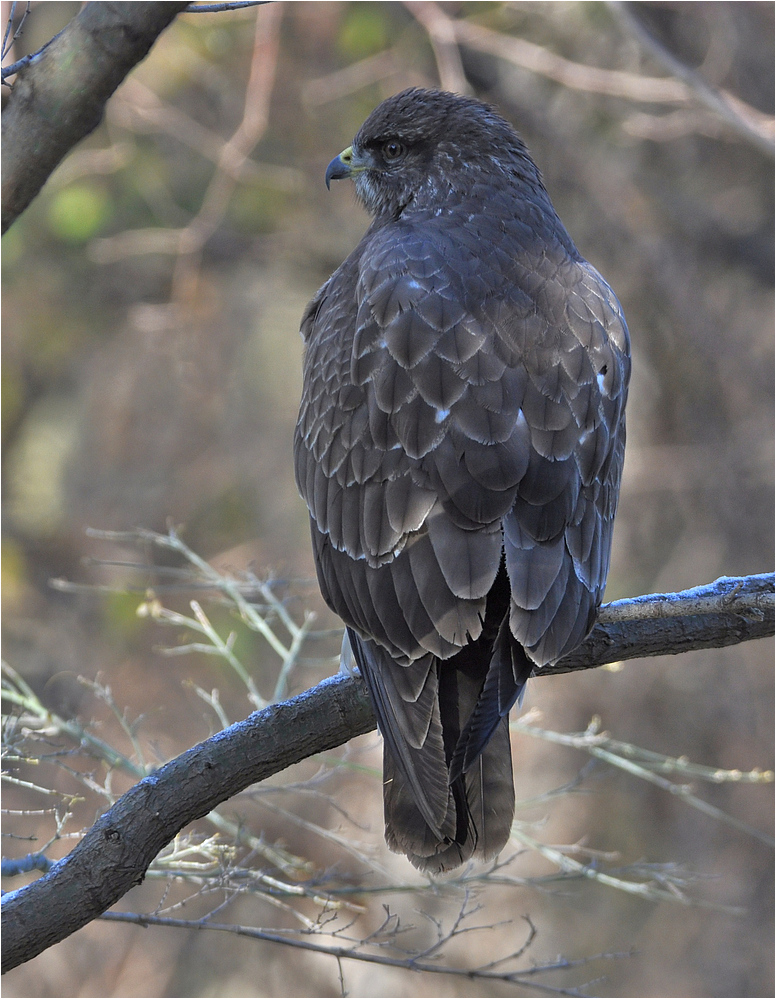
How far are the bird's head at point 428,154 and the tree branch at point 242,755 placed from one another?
5.39 feet

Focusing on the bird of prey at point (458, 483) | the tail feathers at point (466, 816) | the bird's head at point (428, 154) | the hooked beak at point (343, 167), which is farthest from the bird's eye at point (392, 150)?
the tail feathers at point (466, 816)

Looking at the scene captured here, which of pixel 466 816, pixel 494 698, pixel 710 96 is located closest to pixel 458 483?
pixel 494 698

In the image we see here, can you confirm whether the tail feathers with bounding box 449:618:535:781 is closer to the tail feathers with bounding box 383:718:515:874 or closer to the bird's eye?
the tail feathers with bounding box 383:718:515:874

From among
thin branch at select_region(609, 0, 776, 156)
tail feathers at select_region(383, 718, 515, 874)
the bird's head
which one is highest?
thin branch at select_region(609, 0, 776, 156)

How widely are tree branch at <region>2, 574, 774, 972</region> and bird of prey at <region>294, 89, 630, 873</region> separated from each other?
0.42 ft

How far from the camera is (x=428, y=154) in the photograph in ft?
12.8

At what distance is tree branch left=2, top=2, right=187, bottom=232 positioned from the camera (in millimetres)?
2938

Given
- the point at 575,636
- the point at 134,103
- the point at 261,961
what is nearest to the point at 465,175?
the point at 575,636

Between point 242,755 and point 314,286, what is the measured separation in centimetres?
678

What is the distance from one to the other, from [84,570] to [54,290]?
2.05 metres

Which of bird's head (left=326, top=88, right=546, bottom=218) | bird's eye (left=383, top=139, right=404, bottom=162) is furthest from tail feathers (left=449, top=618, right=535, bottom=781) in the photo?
bird's eye (left=383, top=139, right=404, bottom=162)

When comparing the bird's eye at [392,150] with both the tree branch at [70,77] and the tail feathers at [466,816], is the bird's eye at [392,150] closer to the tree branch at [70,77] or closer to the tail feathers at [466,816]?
the tree branch at [70,77]

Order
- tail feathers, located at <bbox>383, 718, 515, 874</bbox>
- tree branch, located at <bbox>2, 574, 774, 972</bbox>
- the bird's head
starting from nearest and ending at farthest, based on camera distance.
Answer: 1. tree branch, located at <bbox>2, 574, 774, 972</bbox>
2. tail feathers, located at <bbox>383, 718, 515, 874</bbox>
3. the bird's head

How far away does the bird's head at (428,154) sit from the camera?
3797 millimetres
